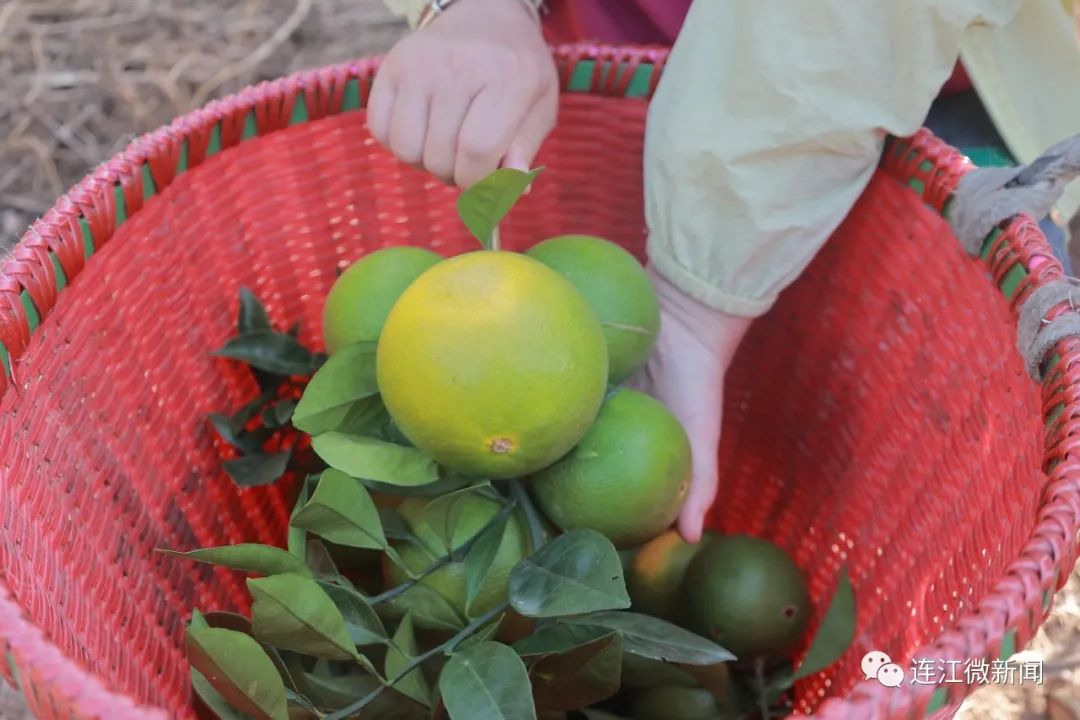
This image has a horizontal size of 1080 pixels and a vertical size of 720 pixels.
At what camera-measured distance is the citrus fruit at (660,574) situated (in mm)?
687

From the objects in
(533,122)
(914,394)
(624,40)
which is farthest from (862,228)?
(624,40)

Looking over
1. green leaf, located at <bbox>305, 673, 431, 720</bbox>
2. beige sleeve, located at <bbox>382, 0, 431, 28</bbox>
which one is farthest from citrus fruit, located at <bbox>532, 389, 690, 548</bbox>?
beige sleeve, located at <bbox>382, 0, 431, 28</bbox>

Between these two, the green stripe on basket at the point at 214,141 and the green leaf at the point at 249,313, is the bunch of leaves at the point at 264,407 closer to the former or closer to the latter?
the green leaf at the point at 249,313

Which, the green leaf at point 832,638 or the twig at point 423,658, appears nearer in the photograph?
the twig at point 423,658

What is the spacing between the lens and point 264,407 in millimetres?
735

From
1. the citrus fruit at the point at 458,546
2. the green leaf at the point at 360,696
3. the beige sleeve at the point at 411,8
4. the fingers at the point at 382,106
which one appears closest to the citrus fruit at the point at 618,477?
the citrus fruit at the point at 458,546

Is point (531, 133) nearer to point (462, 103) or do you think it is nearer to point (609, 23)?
point (462, 103)

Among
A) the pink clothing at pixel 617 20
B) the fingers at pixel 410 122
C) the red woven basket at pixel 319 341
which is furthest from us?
the pink clothing at pixel 617 20

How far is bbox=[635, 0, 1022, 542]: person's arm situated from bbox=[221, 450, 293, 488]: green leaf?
269 mm

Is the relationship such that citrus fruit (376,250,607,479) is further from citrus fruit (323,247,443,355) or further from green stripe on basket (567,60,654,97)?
green stripe on basket (567,60,654,97)

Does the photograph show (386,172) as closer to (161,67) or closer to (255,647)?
(255,647)

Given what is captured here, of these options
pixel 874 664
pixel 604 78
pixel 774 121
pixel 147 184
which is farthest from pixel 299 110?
pixel 874 664

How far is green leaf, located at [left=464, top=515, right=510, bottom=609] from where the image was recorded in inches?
21.0

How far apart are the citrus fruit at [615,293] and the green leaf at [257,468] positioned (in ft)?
0.74
